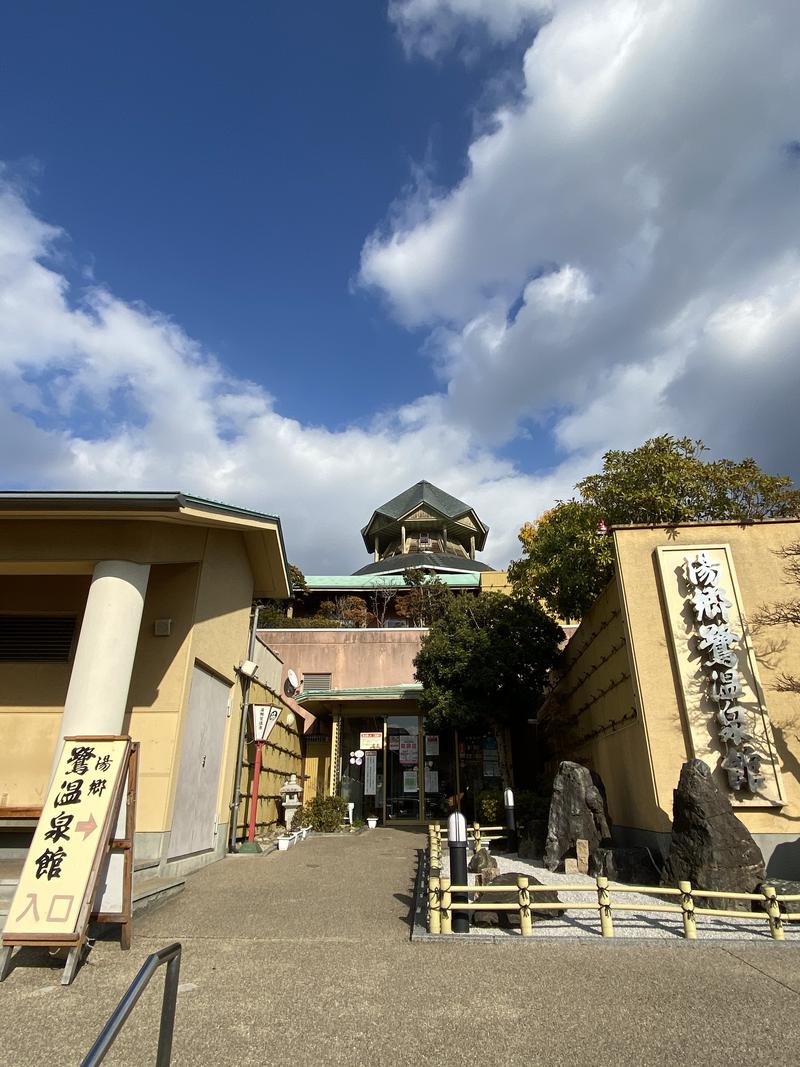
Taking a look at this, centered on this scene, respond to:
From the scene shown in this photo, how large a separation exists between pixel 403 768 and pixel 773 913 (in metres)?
12.1

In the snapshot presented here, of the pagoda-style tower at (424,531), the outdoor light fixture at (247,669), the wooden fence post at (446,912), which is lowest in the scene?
the wooden fence post at (446,912)

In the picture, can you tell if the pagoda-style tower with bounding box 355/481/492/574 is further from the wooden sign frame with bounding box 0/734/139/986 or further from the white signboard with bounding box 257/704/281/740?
the wooden sign frame with bounding box 0/734/139/986

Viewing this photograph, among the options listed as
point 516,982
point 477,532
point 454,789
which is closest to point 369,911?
point 516,982

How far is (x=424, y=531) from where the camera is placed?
3962 cm

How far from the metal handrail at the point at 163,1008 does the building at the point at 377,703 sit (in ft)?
45.1

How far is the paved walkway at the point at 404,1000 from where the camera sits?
3.23 metres

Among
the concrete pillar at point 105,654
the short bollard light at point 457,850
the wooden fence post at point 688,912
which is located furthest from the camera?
the concrete pillar at point 105,654

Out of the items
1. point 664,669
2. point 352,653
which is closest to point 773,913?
point 664,669

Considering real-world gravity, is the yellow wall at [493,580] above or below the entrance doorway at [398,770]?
above

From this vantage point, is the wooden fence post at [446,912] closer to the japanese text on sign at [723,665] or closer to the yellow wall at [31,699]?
the japanese text on sign at [723,665]

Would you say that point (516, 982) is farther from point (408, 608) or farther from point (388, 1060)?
point (408, 608)

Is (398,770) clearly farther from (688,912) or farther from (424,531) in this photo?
(424,531)

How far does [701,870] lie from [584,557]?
21.9 feet

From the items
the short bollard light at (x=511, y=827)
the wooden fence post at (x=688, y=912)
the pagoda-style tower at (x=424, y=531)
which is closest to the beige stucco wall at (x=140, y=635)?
the short bollard light at (x=511, y=827)
